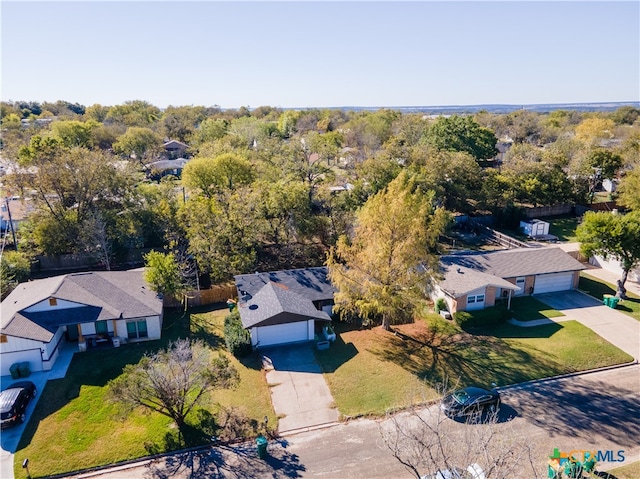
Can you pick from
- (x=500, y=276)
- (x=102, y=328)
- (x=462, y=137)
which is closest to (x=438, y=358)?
(x=500, y=276)

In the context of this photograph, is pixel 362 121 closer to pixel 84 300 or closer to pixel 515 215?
pixel 515 215

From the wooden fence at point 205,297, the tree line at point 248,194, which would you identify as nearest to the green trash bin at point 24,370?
the wooden fence at point 205,297

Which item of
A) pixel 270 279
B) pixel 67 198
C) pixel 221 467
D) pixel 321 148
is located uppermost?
pixel 321 148

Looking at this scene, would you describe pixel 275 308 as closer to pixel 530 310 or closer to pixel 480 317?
pixel 480 317

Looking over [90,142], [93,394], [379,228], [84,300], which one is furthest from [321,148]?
[90,142]

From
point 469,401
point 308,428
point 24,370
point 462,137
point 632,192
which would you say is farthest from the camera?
point 462,137

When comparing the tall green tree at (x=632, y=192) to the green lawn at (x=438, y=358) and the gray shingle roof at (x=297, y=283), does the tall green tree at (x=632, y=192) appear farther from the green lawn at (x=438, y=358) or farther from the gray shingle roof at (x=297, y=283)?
the gray shingle roof at (x=297, y=283)

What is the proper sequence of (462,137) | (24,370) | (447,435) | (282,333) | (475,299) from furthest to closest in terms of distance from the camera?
(462,137) < (475,299) < (282,333) < (24,370) < (447,435)
